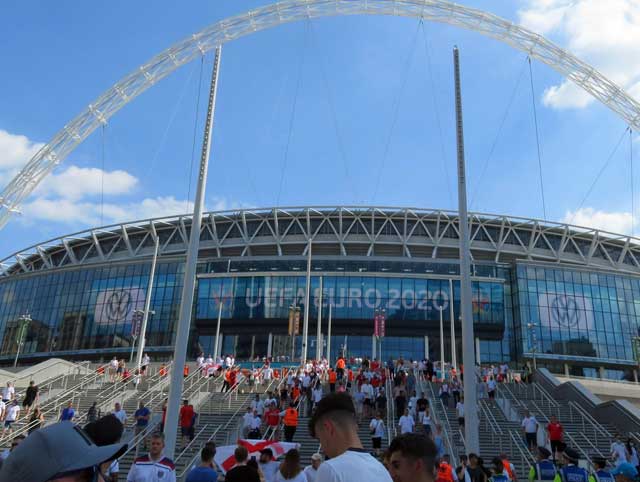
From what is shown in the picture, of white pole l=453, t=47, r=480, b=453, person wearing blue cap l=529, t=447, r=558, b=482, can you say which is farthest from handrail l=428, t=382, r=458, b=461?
person wearing blue cap l=529, t=447, r=558, b=482

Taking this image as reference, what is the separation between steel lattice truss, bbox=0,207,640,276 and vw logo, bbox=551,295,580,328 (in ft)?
37.9

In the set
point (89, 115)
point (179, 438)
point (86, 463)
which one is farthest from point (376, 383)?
point (89, 115)

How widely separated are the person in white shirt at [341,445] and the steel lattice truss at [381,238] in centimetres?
7461

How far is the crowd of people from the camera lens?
1.94 m

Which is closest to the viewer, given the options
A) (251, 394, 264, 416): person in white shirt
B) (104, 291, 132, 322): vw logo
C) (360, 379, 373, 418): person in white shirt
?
(251, 394, 264, 416): person in white shirt

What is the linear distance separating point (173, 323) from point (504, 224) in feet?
153

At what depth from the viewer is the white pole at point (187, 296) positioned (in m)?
14.1

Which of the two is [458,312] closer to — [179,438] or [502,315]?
[502,315]

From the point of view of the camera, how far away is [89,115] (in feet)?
155

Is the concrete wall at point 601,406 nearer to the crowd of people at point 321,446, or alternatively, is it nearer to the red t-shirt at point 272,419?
the crowd of people at point 321,446

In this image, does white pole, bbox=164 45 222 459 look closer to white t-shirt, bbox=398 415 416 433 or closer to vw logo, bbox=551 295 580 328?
white t-shirt, bbox=398 415 416 433

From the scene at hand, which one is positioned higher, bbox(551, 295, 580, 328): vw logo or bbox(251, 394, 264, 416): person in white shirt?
bbox(551, 295, 580, 328): vw logo

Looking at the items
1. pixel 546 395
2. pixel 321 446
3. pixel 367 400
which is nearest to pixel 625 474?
pixel 321 446

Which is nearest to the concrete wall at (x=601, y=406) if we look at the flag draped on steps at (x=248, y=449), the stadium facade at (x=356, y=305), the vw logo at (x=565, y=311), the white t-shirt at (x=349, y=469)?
the flag draped on steps at (x=248, y=449)
